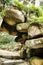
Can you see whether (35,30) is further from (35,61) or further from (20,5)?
(35,61)

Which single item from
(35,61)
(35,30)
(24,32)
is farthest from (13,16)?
(35,61)

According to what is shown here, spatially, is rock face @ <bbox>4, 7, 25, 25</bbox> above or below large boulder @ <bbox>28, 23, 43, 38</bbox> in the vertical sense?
above

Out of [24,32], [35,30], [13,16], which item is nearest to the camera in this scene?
[35,30]

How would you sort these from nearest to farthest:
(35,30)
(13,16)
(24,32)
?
(35,30) < (13,16) < (24,32)

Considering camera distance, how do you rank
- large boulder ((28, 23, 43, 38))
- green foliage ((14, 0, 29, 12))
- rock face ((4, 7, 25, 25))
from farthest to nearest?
green foliage ((14, 0, 29, 12)) → rock face ((4, 7, 25, 25)) → large boulder ((28, 23, 43, 38))

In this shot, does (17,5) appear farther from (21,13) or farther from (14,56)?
(14,56)

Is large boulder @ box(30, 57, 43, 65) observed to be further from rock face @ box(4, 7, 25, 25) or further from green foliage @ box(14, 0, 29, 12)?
green foliage @ box(14, 0, 29, 12)

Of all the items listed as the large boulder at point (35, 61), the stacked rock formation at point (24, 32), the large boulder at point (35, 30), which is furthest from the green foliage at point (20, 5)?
the large boulder at point (35, 61)

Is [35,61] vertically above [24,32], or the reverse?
[24,32]

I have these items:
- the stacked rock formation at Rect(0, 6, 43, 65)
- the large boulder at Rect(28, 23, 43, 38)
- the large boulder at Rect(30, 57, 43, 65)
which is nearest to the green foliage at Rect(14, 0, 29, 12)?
the stacked rock formation at Rect(0, 6, 43, 65)

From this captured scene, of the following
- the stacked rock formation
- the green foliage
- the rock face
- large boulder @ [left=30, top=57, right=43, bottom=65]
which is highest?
the green foliage

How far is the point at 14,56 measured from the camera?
4.14m

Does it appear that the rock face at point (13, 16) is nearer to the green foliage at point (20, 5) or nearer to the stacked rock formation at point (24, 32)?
the stacked rock formation at point (24, 32)

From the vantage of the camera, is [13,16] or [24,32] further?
[24,32]
